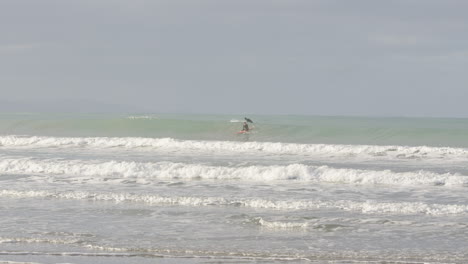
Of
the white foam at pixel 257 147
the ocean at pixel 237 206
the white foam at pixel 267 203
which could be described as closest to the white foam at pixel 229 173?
the ocean at pixel 237 206

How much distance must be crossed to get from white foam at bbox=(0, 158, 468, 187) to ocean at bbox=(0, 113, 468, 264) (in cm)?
5

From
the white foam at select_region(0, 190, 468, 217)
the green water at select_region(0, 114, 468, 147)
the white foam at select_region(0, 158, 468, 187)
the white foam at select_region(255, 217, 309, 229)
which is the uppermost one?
the green water at select_region(0, 114, 468, 147)

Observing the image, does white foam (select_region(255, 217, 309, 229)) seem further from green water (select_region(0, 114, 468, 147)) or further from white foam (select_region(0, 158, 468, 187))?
green water (select_region(0, 114, 468, 147))

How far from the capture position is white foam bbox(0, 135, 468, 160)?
909 inches

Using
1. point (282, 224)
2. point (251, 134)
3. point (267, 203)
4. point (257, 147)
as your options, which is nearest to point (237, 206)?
point (267, 203)

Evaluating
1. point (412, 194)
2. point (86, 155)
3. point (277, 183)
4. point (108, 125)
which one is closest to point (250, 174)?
point (277, 183)

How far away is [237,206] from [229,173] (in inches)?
196

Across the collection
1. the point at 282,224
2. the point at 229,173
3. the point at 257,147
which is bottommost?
the point at 282,224

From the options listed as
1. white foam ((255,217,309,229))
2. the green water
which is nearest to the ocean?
white foam ((255,217,309,229))

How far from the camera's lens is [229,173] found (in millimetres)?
17391

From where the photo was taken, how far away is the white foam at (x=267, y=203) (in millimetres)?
11727

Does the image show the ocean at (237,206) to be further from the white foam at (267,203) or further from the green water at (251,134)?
the green water at (251,134)

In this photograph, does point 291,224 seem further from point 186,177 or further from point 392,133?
point 392,133

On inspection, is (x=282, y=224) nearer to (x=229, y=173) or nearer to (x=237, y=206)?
(x=237, y=206)
